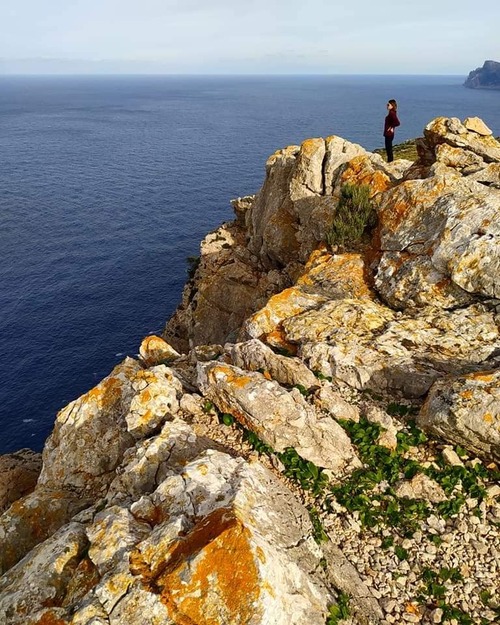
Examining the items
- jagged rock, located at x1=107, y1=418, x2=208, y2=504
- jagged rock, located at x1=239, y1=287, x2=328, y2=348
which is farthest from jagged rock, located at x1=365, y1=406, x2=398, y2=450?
jagged rock, located at x1=107, y1=418, x2=208, y2=504

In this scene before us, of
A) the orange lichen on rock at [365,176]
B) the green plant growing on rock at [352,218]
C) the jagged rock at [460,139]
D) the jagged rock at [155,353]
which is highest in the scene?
the jagged rock at [460,139]

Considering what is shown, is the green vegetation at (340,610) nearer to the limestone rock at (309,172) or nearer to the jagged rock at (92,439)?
the jagged rock at (92,439)

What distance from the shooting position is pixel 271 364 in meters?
18.5

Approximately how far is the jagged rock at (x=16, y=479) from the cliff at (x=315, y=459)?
0.24 m

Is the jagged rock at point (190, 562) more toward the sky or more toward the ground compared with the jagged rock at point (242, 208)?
more toward the sky

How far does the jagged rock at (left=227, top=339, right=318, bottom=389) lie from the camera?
709 inches

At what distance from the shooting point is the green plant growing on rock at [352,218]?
1042 inches

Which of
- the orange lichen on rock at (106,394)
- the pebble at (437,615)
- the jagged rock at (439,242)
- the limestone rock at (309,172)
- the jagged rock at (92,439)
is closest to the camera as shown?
the pebble at (437,615)

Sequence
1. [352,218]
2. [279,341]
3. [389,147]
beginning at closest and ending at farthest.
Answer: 1. [279,341]
2. [352,218]
3. [389,147]

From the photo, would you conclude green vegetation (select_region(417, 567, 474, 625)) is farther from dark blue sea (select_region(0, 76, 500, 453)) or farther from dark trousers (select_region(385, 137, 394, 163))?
dark blue sea (select_region(0, 76, 500, 453))

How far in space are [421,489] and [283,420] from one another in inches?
191

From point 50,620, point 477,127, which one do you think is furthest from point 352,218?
point 50,620

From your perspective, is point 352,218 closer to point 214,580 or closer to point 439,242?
point 439,242

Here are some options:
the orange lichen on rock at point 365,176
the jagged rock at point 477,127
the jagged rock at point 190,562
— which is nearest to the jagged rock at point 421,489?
the jagged rock at point 190,562
